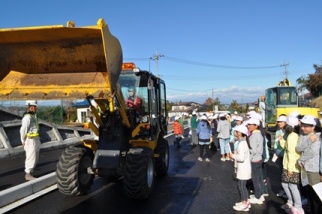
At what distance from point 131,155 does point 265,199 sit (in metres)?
2.86

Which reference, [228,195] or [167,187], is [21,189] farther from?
[228,195]

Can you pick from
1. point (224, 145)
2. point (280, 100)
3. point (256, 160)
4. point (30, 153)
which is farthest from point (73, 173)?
point (280, 100)

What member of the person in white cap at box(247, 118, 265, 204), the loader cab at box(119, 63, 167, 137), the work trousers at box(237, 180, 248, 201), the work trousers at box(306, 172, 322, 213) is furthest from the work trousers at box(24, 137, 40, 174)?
the work trousers at box(306, 172, 322, 213)

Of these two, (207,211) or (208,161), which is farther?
(208,161)

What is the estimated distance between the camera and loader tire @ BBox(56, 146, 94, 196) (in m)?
6.50

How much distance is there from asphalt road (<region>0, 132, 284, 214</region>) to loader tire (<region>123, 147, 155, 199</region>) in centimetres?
23

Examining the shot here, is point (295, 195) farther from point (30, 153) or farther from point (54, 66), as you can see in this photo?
point (30, 153)

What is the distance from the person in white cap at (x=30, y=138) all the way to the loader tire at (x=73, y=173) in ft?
5.46

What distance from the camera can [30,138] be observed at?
8094 millimetres

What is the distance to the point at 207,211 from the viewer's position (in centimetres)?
584

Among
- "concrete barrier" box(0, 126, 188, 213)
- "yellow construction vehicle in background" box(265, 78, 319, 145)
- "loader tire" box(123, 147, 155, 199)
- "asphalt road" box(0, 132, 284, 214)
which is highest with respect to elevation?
"yellow construction vehicle in background" box(265, 78, 319, 145)

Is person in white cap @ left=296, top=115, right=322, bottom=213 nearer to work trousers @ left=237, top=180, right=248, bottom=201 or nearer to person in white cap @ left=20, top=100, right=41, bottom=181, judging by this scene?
work trousers @ left=237, top=180, right=248, bottom=201

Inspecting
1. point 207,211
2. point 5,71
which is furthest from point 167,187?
point 5,71

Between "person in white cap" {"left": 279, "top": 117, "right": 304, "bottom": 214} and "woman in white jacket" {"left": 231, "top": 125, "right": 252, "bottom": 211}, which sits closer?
"person in white cap" {"left": 279, "top": 117, "right": 304, "bottom": 214}
